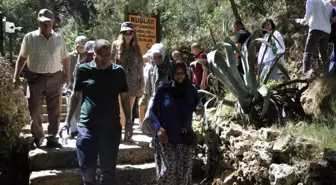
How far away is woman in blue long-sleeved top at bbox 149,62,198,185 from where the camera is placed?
4.30m

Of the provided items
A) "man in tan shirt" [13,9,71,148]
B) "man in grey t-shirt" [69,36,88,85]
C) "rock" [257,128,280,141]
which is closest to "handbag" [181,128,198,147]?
"rock" [257,128,280,141]

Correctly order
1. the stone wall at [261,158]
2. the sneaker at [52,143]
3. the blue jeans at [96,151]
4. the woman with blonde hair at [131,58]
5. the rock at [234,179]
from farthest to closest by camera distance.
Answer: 1. the woman with blonde hair at [131,58]
2. the sneaker at [52,143]
3. the rock at [234,179]
4. the blue jeans at [96,151]
5. the stone wall at [261,158]

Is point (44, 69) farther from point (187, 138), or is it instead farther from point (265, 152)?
point (265, 152)

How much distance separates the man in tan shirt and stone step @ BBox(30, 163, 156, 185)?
0.58 metres

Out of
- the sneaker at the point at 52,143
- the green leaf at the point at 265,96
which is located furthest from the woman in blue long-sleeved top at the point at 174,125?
the sneaker at the point at 52,143

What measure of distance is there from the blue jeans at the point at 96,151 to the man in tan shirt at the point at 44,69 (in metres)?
1.57

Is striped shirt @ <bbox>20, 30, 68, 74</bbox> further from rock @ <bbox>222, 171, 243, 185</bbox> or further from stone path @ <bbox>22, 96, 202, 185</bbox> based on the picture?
rock @ <bbox>222, 171, 243, 185</bbox>

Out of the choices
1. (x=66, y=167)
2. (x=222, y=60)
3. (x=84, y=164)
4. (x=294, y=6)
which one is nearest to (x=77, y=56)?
(x=66, y=167)

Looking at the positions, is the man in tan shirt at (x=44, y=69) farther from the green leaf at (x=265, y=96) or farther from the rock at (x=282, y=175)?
the rock at (x=282, y=175)

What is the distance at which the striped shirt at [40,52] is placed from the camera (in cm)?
541

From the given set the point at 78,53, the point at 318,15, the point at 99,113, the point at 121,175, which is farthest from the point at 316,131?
the point at 78,53

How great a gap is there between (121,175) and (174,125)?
155 centimetres

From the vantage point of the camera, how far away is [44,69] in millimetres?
5488

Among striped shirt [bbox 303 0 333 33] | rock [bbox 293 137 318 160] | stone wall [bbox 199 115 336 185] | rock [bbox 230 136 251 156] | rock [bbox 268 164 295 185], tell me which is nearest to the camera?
stone wall [bbox 199 115 336 185]
